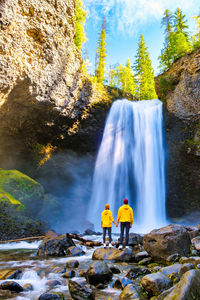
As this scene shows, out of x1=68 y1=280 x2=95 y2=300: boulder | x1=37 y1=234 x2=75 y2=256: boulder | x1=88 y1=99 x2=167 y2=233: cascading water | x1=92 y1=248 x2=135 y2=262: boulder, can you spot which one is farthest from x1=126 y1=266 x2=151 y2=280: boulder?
x1=88 y1=99 x2=167 y2=233: cascading water

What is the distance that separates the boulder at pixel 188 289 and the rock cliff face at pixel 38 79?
11.3 meters

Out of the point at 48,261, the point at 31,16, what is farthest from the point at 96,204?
the point at 31,16

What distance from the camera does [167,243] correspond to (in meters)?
5.17

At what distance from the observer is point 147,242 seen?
5.58 m

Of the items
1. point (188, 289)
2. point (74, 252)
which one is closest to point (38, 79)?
point (74, 252)

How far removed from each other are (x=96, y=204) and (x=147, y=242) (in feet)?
45.3

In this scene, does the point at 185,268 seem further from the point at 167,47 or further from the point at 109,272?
the point at 167,47

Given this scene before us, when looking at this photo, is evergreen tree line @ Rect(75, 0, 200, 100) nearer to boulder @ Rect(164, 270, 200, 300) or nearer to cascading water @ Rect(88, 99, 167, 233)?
cascading water @ Rect(88, 99, 167, 233)

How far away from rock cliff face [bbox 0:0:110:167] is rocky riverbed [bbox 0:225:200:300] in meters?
8.94

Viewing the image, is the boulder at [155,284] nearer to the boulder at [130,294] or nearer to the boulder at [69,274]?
the boulder at [130,294]

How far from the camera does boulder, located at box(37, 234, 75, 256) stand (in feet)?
22.4

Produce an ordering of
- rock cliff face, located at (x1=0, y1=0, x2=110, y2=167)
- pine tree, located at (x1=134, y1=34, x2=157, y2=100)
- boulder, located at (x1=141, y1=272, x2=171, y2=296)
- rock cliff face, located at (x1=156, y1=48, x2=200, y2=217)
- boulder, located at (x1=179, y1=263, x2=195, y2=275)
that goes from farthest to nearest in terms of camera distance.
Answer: pine tree, located at (x1=134, y1=34, x2=157, y2=100) < rock cliff face, located at (x1=156, y1=48, x2=200, y2=217) < rock cliff face, located at (x1=0, y1=0, x2=110, y2=167) < boulder, located at (x1=179, y1=263, x2=195, y2=275) < boulder, located at (x1=141, y1=272, x2=171, y2=296)

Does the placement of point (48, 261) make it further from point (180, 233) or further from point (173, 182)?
point (173, 182)

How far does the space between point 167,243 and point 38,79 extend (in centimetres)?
1157
